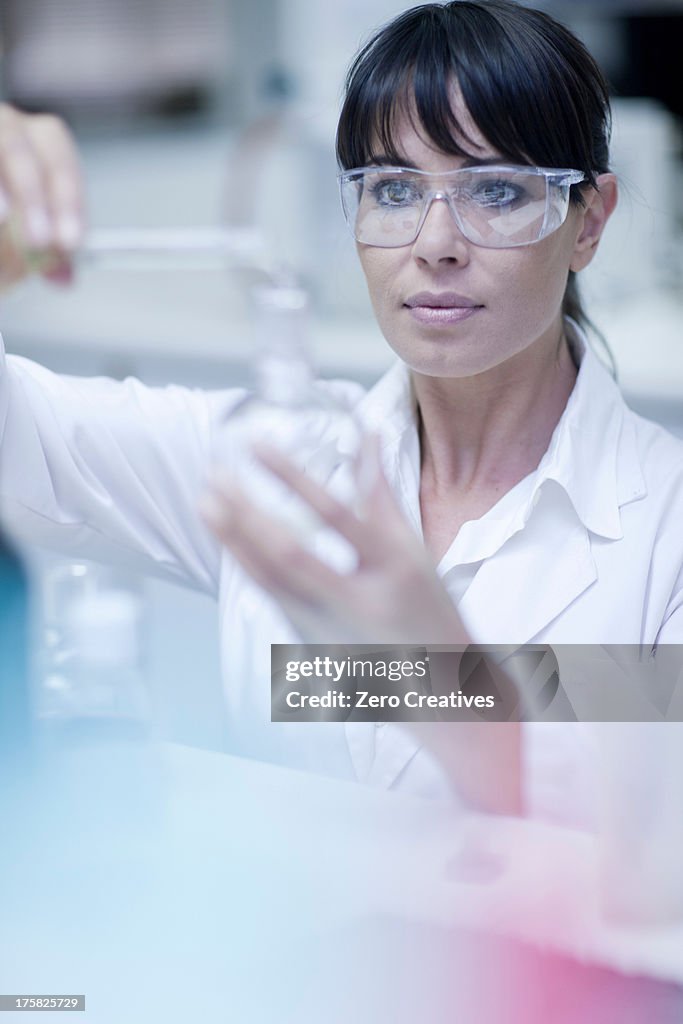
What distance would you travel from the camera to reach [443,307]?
83cm

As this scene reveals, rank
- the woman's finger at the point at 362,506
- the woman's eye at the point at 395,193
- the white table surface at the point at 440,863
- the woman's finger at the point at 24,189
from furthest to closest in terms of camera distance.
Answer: the woman's finger at the point at 24,189, the woman's eye at the point at 395,193, the white table surface at the point at 440,863, the woman's finger at the point at 362,506

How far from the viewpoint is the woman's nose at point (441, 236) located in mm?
797

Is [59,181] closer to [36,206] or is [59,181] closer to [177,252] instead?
[36,206]

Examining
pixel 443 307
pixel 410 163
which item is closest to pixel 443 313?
pixel 443 307

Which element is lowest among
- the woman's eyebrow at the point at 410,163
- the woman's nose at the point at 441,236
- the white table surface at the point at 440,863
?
the white table surface at the point at 440,863

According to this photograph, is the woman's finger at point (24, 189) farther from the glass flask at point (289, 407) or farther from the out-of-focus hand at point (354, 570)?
the out-of-focus hand at point (354, 570)

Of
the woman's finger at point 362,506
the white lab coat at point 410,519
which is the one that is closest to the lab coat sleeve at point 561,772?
the white lab coat at point 410,519

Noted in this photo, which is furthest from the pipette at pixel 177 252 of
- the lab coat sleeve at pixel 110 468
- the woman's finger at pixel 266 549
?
the woman's finger at pixel 266 549

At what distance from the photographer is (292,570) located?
0.59 metres

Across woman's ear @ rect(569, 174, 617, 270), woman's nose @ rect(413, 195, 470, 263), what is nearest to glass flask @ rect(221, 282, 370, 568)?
woman's nose @ rect(413, 195, 470, 263)

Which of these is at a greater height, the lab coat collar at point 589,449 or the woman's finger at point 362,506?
the lab coat collar at point 589,449

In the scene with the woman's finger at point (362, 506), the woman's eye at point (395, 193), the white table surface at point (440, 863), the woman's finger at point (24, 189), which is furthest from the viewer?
the woman's finger at point (24, 189)

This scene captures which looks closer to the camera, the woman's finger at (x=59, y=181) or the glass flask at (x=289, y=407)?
the glass flask at (x=289, y=407)

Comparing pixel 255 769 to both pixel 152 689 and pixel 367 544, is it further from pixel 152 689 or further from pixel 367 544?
pixel 367 544
